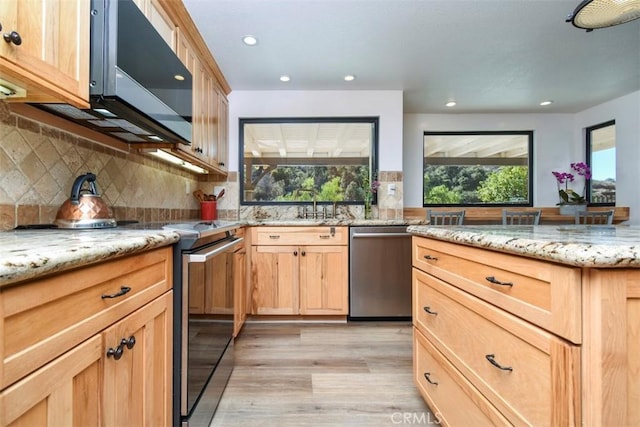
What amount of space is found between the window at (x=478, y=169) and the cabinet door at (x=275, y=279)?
2373 millimetres

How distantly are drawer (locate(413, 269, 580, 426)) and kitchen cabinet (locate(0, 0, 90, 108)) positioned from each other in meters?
1.51

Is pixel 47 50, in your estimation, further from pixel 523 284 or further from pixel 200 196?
pixel 200 196

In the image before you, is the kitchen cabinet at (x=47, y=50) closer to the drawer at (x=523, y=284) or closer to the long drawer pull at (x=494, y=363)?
the drawer at (x=523, y=284)

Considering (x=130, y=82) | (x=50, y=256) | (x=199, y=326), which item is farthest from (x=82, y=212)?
(x=50, y=256)

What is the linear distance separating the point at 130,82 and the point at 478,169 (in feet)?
13.6

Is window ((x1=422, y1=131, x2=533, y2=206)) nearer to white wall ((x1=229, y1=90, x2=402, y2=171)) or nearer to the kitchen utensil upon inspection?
white wall ((x1=229, y1=90, x2=402, y2=171))

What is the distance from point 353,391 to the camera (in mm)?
1523

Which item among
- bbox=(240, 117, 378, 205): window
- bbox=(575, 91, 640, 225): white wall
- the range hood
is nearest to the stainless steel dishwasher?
bbox=(240, 117, 378, 205): window

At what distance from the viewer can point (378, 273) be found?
2502 millimetres

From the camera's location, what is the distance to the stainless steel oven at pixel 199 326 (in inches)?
40.6

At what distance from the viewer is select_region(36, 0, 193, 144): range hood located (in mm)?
1036

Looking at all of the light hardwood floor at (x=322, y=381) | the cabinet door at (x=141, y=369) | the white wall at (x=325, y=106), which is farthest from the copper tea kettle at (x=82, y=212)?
the white wall at (x=325, y=106)

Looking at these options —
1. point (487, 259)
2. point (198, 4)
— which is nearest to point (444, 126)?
point (198, 4)

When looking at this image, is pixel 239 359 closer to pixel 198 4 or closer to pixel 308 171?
pixel 308 171
